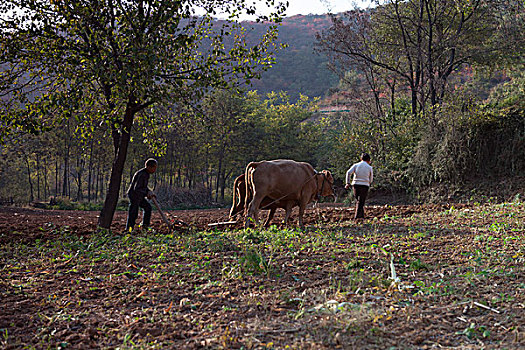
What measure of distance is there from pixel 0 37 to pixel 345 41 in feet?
54.2

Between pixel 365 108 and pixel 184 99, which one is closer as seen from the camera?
pixel 184 99

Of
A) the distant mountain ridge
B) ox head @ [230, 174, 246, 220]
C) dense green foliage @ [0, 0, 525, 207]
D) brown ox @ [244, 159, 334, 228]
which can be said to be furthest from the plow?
the distant mountain ridge

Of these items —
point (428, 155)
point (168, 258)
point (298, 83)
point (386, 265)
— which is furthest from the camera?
point (298, 83)

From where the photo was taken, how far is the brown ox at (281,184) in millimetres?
10195

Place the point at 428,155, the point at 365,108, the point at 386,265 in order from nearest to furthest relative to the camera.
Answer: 1. the point at 386,265
2. the point at 428,155
3. the point at 365,108

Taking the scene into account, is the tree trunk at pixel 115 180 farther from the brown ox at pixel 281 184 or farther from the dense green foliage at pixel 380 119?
the brown ox at pixel 281 184

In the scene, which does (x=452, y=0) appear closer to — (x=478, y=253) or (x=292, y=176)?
(x=292, y=176)

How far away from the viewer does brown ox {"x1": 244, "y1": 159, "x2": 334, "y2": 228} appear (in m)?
10.2

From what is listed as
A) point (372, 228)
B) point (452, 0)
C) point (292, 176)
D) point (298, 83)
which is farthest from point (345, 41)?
point (298, 83)

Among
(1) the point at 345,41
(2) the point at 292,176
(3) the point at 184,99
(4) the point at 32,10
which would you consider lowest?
(2) the point at 292,176

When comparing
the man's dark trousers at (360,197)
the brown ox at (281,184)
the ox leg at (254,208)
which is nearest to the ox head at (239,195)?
the brown ox at (281,184)

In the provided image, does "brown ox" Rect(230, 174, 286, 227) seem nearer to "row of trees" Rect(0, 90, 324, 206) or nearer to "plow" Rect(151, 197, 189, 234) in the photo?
"plow" Rect(151, 197, 189, 234)

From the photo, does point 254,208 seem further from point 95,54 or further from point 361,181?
point 95,54

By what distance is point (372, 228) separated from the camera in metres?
8.89
